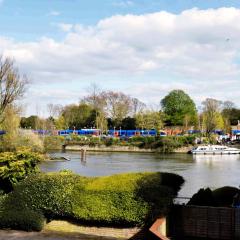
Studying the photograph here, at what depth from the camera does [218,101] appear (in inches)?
4894

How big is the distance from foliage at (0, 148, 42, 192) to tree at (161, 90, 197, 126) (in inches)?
4315

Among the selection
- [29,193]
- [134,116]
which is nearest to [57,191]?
[29,193]

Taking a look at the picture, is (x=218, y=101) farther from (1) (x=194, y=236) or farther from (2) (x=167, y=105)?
(1) (x=194, y=236)

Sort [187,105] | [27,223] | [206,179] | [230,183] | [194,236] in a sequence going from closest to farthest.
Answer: [194,236] < [27,223] < [230,183] < [206,179] < [187,105]

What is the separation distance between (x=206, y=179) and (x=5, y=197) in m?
30.1

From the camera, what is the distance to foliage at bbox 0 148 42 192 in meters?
20.9

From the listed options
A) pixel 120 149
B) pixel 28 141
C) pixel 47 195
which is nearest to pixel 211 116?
pixel 120 149

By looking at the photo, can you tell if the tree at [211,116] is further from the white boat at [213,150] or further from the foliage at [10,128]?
the foliage at [10,128]

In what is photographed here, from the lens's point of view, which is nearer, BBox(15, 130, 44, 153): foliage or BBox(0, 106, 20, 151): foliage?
BBox(0, 106, 20, 151): foliage

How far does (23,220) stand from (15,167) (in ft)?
11.9

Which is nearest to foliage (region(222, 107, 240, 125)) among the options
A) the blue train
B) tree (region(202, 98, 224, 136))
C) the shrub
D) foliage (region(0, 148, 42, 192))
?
tree (region(202, 98, 224, 136))

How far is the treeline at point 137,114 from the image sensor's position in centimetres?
12194

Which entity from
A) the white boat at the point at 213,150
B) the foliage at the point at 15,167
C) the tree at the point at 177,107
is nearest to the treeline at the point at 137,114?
the tree at the point at 177,107

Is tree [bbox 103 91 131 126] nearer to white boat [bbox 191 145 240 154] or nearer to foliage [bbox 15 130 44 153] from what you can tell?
white boat [bbox 191 145 240 154]
